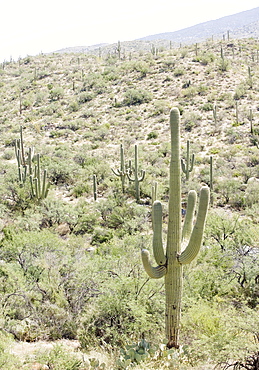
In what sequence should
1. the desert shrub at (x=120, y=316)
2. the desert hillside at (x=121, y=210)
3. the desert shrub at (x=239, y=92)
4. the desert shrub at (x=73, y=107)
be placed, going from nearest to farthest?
the desert hillside at (x=121, y=210) < the desert shrub at (x=120, y=316) < the desert shrub at (x=239, y=92) < the desert shrub at (x=73, y=107)

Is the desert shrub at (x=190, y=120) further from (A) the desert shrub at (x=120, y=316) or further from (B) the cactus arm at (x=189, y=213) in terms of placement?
(B) the cactus arm at (x=189, y=213)

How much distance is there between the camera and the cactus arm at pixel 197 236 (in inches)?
230

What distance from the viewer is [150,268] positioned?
5840 mm

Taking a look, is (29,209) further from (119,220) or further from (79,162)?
(79,162)

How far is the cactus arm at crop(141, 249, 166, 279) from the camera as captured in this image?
578 centimetres

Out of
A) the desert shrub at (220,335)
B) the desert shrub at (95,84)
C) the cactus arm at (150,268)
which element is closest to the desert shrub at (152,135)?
the desert shrub at (95,84)

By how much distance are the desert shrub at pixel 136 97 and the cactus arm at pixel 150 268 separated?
32.0m

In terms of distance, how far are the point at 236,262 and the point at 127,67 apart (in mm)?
39358

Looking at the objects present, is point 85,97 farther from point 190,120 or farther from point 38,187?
point 38,187

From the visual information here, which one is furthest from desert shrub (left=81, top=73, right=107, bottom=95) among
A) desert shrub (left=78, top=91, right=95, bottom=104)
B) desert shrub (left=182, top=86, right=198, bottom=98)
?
desert shrub (left=182, top=86, right=198, bottom=98)

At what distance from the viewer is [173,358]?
5594 millimetres

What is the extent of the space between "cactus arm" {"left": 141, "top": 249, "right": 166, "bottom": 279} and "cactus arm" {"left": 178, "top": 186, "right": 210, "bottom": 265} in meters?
0.36

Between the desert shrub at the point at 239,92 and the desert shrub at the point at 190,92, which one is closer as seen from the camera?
the desert shrub at the point at 239,92

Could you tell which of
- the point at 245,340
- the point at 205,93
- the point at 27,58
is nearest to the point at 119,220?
the point at 245,340
